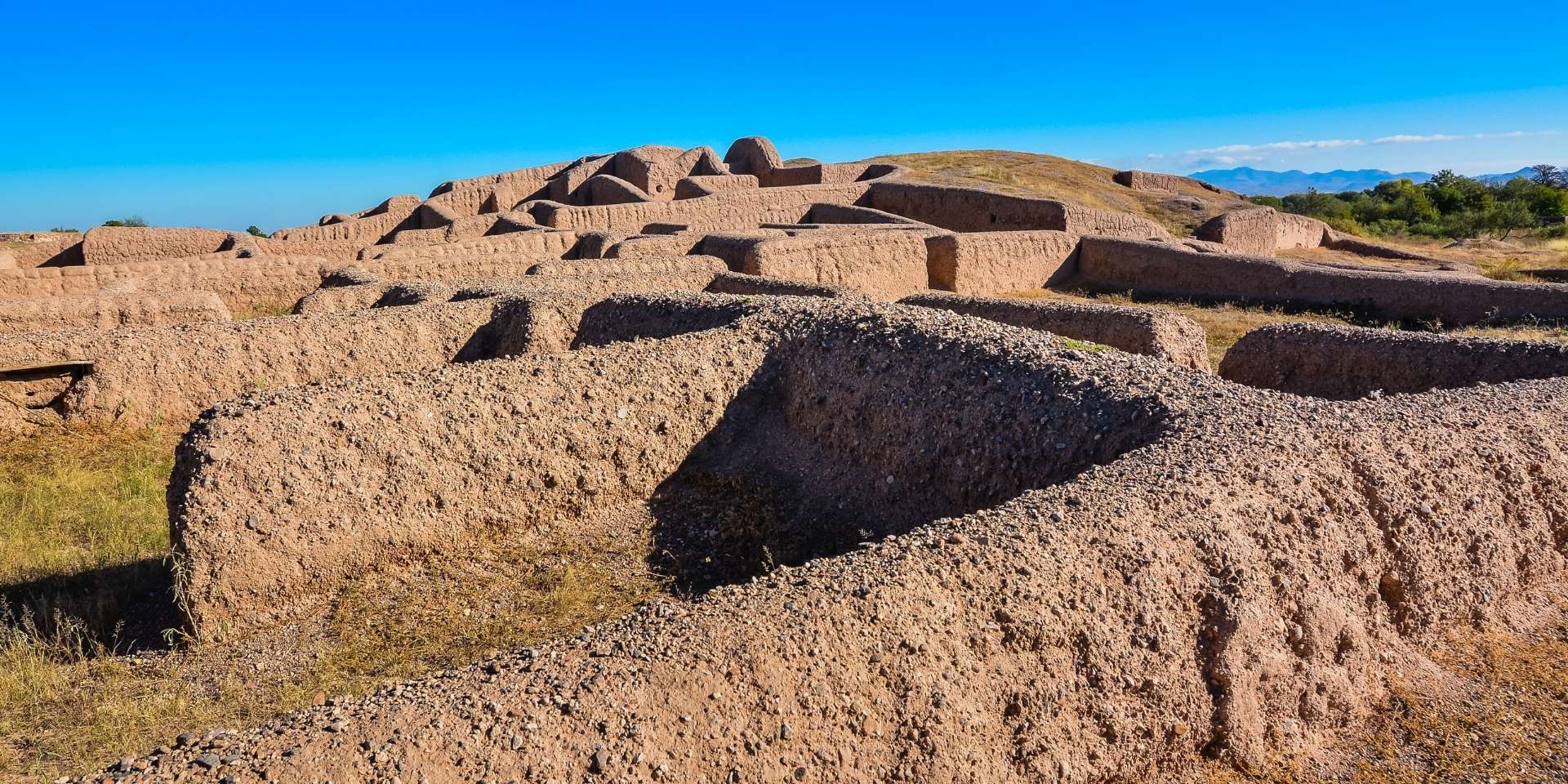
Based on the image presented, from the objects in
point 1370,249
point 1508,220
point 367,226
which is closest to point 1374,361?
point 1370,249

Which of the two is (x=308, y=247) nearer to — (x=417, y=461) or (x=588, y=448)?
(x=588, y=448)

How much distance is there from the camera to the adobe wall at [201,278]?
12.3 metres

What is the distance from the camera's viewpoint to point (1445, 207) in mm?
34250

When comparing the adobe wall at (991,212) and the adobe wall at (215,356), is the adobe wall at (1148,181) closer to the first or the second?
the adobe wall at (991,212)

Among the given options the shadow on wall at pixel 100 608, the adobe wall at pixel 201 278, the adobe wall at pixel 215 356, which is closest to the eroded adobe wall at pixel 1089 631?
the shadow on wall at pixel 100 608

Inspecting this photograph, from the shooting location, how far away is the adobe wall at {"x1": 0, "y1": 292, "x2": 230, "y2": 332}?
397 inches

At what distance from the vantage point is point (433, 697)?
283 cm

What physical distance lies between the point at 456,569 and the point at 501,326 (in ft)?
13.6

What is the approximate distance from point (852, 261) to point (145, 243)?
1252 centimetres

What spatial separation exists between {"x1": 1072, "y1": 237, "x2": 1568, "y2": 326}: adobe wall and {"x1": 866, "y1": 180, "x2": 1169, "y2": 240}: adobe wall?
1.14 meters

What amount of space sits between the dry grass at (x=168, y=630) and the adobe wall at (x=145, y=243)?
12.0 meters

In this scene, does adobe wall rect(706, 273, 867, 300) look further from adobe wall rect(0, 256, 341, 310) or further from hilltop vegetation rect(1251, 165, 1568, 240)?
hilltop vegetation rect(1251, 165, 1568, 240)

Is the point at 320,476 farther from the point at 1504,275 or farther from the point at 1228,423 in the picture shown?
the point at 1504,275

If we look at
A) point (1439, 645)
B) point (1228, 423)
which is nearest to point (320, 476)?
point (1228, 423)
